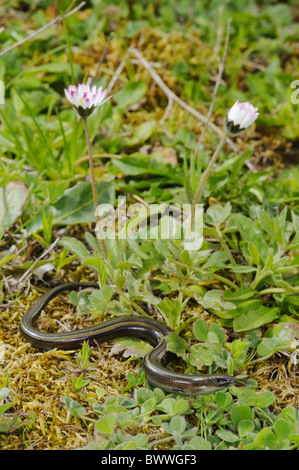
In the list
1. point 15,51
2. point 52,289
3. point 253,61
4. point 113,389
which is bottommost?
point 113,389

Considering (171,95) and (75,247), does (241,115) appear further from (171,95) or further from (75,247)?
(171,95)

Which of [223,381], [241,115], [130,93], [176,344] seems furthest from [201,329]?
[130,93]

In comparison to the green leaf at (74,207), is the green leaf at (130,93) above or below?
above

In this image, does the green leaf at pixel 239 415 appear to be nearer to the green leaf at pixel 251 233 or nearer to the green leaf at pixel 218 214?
the green leaf at pixel 251 233

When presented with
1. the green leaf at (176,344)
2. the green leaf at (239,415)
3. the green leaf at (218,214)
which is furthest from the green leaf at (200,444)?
the green leaf at (218,214)

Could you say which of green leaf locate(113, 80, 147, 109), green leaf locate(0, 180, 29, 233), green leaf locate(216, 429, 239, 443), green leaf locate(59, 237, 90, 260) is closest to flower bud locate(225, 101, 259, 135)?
green leaf locate(59, 237, 90, 260)

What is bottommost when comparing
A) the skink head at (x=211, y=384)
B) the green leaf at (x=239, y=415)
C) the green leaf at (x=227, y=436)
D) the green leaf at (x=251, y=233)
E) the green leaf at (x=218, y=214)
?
the green leaf at (x=227, y=436)

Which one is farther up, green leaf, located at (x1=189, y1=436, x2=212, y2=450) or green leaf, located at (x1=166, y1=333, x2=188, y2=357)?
green leaf, located at (x1=166, y1=333, x2=188, y2=357)

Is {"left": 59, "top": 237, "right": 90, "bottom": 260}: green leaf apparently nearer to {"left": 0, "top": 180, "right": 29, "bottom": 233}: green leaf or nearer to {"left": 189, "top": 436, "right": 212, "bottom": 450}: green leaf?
{"left": 0, "top": 180, "right": 29, "bottom": 233}: green leaf

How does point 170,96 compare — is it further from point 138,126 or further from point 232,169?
point 232,169

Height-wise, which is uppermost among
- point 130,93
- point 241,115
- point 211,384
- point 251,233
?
point 130,93
